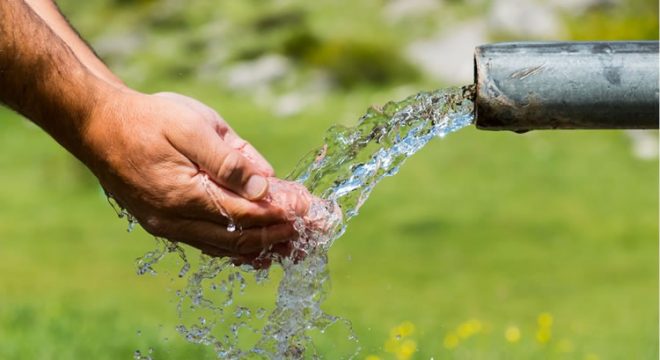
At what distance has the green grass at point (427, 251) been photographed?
480 centimetres

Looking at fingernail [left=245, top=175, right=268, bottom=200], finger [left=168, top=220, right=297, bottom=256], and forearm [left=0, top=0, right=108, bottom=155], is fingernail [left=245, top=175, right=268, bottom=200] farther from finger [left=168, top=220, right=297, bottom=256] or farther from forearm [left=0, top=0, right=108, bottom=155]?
forearm [left=0, top=0, right=108, bottom=155]

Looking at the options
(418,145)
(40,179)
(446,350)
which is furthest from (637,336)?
(40,179)

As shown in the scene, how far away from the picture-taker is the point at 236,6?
1300cm

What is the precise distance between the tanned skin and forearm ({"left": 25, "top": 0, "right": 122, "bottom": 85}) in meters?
0.26

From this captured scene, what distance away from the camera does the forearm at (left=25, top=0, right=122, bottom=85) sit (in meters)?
2.50

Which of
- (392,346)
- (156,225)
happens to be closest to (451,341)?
(392,346)

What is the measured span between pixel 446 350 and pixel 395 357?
0.23 metres

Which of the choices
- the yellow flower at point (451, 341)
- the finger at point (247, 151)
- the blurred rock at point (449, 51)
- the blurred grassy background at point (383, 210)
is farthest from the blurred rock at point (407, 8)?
the finger at point (247, 151)

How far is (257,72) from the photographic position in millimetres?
11320

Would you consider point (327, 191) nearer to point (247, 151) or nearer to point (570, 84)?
point (247, 151)

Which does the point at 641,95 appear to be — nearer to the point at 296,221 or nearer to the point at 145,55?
the point at 296,221

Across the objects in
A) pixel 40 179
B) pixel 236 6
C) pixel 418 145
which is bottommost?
pixel 418 145

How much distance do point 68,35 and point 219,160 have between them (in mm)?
604

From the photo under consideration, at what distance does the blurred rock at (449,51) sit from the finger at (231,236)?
825 cm
